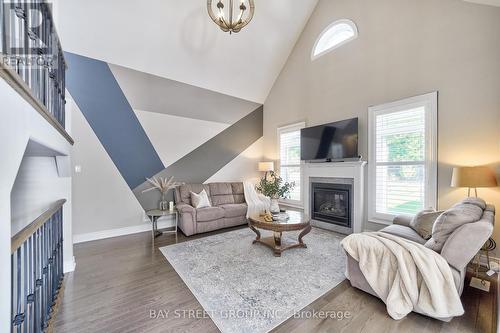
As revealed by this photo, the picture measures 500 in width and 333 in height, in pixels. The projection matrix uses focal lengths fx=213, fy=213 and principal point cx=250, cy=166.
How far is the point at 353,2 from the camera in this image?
13.4 feet

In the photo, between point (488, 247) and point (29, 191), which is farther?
Result: point (488, 247)

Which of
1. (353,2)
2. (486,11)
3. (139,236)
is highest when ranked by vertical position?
(353,2)

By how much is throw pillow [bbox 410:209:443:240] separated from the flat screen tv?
1504 mm

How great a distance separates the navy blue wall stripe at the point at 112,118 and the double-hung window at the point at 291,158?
117 inches

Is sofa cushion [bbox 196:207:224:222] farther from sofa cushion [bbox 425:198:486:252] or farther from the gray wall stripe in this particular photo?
sofa cushion [bbox 425:198:486:252]

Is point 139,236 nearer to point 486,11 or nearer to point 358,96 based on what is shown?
point 358,96

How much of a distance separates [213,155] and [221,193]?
96 centimetres

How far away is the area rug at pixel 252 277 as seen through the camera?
1856 millimetres

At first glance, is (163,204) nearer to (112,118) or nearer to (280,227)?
(112,118)

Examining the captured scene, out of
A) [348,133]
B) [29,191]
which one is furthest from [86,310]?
[348,133]

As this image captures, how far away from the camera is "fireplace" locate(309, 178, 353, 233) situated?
13.3 ft

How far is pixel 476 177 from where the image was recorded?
8.03 feet

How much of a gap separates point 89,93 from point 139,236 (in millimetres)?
2718

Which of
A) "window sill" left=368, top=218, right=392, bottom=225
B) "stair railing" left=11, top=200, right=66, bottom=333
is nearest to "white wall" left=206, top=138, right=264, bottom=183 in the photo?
"window sill" left=368, top=218, right=392, bottom=225
